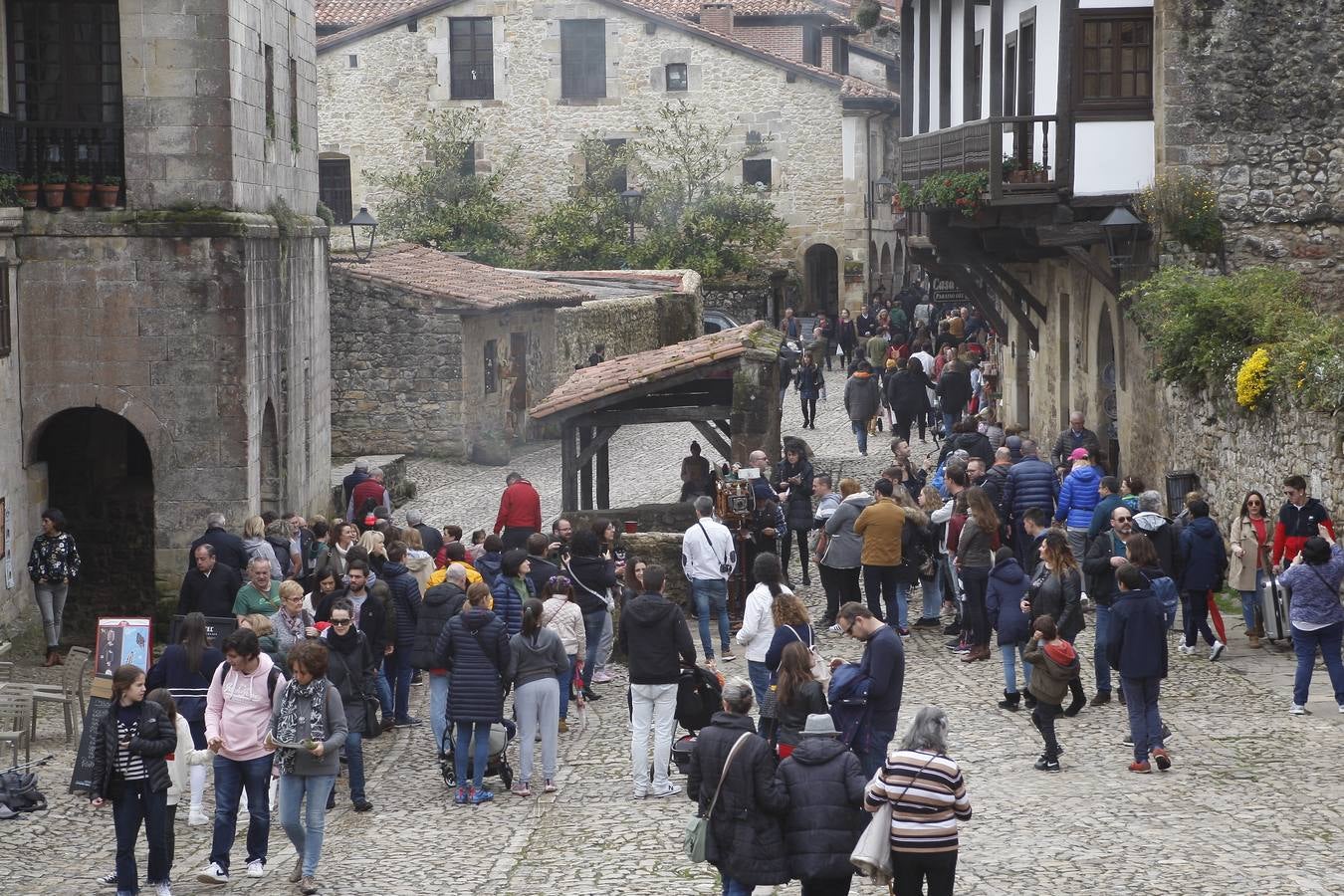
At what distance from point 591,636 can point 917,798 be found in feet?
22.9

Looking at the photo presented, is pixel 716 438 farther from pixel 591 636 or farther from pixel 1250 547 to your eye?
pixel 1250 547

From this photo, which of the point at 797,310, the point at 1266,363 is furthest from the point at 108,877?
the point at 797,310

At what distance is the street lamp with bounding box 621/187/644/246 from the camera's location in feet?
148

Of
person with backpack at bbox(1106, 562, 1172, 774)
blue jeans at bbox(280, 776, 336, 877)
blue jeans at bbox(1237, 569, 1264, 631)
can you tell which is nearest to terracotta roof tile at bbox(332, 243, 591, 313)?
blue jeans at bbox(1237, 569, 1264, 631)

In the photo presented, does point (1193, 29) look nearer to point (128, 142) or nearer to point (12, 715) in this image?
point (128, 142)

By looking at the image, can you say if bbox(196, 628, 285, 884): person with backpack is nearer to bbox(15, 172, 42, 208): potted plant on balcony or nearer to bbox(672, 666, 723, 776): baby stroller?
bbox(672, 666, 723, 776): baby stroller

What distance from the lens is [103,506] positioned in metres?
19.2

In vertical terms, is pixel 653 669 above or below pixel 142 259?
below

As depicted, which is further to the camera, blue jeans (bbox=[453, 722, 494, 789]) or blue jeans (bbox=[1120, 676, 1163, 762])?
blue jeans (bbox=[453, 722, 494, 789])

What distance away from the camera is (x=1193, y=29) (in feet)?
65.3

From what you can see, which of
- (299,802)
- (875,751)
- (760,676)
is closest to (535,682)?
(760,676)

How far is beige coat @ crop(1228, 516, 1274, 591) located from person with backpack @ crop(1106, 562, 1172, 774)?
3296 mm

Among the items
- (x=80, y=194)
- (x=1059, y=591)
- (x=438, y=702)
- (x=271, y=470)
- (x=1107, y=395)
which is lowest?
(x=438, y=702)

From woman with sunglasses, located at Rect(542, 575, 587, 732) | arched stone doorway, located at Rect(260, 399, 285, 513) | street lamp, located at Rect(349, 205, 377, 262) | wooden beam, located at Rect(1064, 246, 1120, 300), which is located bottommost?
woman with sunglasses, located at Rect(542, 575, 587, 732)
